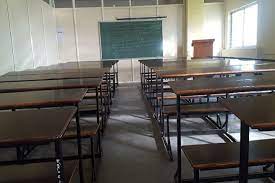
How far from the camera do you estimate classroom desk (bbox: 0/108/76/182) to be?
3.10ft

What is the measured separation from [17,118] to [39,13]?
19.5 ft

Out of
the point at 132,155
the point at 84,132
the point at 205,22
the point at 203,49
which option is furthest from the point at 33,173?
the point at 205,22

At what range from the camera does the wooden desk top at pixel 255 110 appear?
3.47 ft

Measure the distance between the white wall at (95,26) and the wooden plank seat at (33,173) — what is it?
294 inches

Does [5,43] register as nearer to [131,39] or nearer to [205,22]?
[131,39]

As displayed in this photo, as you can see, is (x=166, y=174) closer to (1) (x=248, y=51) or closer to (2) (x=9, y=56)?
(2) (x=9, y=56)

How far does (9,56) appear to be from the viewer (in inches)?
167

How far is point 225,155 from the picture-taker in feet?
5.74

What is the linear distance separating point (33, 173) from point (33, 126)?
1.48ft

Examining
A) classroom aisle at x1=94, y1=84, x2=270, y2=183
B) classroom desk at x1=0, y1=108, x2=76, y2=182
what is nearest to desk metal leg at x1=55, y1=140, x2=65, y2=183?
classroom desk at x1=0, y1=108, x2=76, y2=182

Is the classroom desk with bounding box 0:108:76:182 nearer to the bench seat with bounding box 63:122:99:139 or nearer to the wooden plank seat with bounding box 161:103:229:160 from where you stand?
the bench seat with bounding box 63:122:99:139

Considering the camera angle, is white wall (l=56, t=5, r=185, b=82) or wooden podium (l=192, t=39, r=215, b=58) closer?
wooden podium (l=192, t=39, r=215, b=58)

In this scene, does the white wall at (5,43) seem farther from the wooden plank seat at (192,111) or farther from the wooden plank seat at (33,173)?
the wooden plank seat at (33,173)

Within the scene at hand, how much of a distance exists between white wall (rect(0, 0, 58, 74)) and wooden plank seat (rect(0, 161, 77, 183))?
2.90m
